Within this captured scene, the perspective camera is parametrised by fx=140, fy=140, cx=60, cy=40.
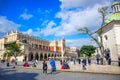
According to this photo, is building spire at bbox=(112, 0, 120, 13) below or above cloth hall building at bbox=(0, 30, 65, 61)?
above

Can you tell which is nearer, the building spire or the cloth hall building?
the building spire

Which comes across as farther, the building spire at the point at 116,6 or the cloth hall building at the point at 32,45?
the cloth hall building at the point at 32,45

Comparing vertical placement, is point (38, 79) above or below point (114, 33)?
below

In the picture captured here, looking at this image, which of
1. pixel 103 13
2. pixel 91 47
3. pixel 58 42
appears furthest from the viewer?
pixel 58 42

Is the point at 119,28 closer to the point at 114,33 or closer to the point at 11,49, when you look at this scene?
the point at 114,33

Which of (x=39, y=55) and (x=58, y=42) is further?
(x=58, y=42)

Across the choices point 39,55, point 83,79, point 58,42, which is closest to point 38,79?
point 83,79

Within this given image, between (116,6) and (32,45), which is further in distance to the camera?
(32,45)

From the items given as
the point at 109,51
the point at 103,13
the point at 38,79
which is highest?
the point at 103,13

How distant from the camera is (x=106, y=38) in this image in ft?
98.7

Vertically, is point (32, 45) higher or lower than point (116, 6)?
lower

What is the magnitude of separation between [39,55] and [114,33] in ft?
138

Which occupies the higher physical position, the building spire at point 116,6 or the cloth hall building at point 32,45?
the building spire at point 116,6

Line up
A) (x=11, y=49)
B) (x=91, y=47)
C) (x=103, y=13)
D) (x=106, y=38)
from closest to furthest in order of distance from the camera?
(x=103, y=13) < (x=11, y=49) < (x=106, y=38) < (x=91, y=47)
